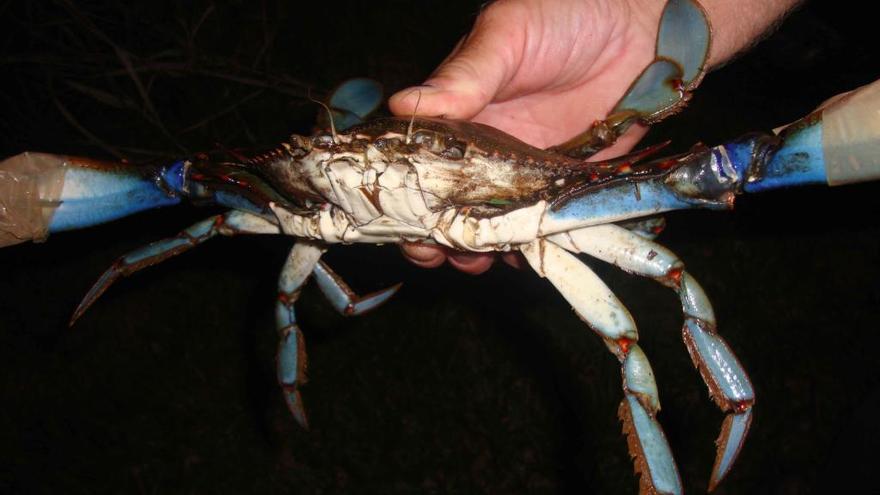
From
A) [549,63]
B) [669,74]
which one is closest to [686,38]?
[669,74]

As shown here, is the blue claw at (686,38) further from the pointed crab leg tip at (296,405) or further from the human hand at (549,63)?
Result: the pointed crab leg tip at (296,405)

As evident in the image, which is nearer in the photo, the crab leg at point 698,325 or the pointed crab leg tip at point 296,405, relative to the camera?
the crab leg at point 698,325

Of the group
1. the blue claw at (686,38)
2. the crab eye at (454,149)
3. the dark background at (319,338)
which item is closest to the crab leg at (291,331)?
the crab eye at (454,149)

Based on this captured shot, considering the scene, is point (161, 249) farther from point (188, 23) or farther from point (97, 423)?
point (188, 23)

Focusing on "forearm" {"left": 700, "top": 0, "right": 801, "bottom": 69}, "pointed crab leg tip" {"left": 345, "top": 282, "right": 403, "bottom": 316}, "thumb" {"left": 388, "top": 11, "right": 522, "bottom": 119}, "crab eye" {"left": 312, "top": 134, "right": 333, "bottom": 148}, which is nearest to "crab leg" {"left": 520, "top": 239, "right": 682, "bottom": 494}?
"thumb" {"left": 388, "top": 11, "right": 522, "bottom": 119}

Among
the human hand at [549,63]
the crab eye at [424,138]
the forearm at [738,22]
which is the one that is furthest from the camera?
the forearm at [738,22]

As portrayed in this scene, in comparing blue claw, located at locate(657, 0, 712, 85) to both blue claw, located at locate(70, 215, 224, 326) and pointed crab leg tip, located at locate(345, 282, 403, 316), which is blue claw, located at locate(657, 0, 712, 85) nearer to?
pointed crab leg tip, located at locate(345, 282, 403, 316)
